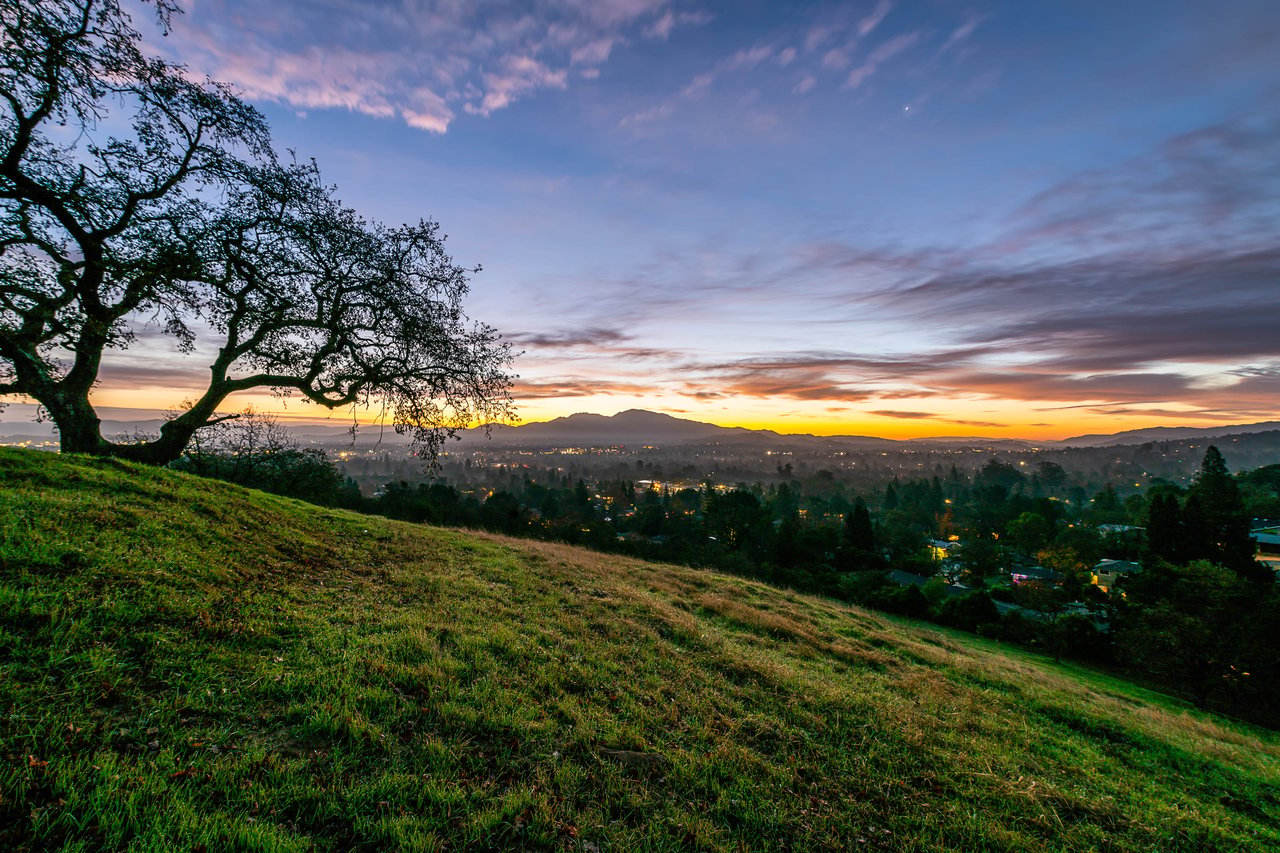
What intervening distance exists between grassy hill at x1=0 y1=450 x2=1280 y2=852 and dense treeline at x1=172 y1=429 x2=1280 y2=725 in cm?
2259

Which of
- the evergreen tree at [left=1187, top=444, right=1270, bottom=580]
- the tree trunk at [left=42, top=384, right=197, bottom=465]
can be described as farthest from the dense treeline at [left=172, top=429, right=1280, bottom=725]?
the tree trunk at [left=42, top=384, right=197, bottom=465]

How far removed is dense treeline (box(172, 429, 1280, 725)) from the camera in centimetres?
2309

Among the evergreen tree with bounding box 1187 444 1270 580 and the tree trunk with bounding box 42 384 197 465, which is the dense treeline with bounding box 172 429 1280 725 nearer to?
the evergreen tree with bounding box 1187 444 1270 580

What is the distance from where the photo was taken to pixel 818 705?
6074 millimetres

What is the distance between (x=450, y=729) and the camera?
421 cm

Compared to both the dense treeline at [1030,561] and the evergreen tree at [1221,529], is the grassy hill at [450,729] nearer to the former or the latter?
the dense treeline at [1030,561]

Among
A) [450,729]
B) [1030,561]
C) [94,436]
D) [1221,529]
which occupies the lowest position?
[1030,561]

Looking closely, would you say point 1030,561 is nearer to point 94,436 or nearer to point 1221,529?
point 1221,529

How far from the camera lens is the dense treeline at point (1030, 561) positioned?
23094 mm

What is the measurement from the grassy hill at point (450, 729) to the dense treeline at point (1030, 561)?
74.1ft

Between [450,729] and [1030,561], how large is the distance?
3513 inches

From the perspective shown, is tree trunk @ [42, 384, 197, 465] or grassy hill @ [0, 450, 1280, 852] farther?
tree trunk @ [42, 384, 197, 465]

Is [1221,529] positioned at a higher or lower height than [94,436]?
lower

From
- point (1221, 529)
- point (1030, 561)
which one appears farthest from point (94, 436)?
point (1030, 561)
